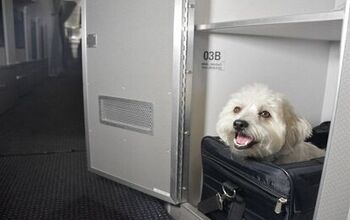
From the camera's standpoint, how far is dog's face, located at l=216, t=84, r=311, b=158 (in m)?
0.88

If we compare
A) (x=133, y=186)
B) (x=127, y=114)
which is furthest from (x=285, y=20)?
(x=133, y=186)

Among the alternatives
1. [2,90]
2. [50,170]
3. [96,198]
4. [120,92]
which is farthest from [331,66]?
[2,90]

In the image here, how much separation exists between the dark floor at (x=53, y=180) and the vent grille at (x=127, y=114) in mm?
346

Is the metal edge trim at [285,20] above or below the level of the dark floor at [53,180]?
above

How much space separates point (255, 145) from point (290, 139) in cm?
12

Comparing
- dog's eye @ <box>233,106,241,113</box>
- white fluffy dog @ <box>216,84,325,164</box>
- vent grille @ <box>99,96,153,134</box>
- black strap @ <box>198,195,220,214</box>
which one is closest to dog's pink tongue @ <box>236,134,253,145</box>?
white fluffy dog @ <box>216,84,325,164</box>

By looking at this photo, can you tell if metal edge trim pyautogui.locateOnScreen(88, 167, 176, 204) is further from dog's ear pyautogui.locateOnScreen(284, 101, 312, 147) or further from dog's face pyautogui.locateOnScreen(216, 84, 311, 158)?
dog's ear pyautogui.locateOnScreen(284, 101, 312, 147)

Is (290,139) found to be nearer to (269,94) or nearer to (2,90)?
(269,94)

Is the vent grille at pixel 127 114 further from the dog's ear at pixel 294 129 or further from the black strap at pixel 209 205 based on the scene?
the dog's ear at pixel 294 129

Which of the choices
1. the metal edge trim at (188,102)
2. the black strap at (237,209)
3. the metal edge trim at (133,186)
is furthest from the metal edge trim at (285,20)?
the metal edge trim at (133,186)

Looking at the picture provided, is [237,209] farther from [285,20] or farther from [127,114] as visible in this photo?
[127,114]

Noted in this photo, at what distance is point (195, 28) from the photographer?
1.10 m

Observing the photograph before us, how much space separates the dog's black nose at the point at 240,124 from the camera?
2.86ft

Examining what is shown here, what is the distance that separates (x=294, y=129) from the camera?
0.90 metres
